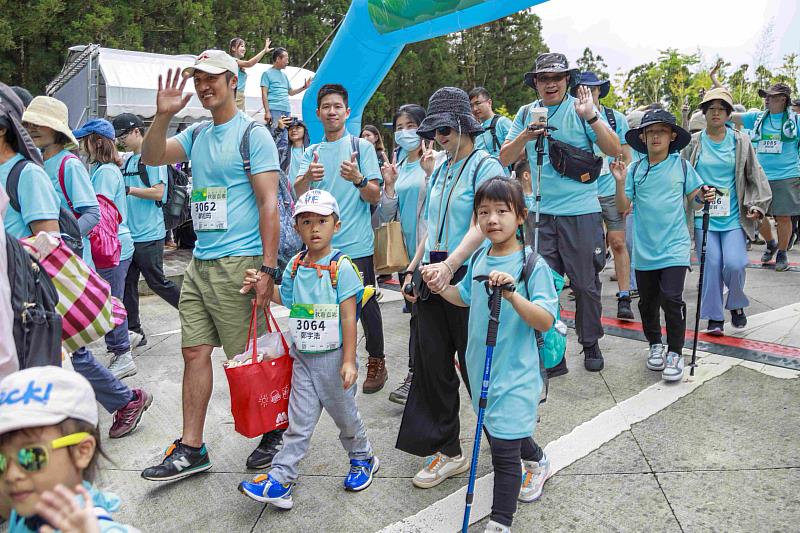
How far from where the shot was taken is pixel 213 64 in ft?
11.0

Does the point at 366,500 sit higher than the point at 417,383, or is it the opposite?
the point at 417,383

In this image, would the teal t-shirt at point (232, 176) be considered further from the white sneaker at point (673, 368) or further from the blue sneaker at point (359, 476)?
the white sneaker at point (673, 368)

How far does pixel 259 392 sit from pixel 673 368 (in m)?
2.76

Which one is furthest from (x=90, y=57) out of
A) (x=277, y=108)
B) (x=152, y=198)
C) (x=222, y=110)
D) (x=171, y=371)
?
(x=222, y=110)

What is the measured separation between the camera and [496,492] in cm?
276

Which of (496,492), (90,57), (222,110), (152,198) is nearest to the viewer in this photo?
(496,492)

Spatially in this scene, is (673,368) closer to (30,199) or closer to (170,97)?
(170,97)

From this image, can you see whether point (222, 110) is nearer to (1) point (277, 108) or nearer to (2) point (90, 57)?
(1) point (277, 108)

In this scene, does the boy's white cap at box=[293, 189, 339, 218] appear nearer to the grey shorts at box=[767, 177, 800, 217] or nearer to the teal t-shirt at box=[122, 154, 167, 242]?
the teal t-shirt at box=[122, 154, 167, 242]

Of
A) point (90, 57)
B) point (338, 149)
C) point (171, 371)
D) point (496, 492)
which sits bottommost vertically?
point (171, 371)

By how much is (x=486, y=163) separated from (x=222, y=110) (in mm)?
1402

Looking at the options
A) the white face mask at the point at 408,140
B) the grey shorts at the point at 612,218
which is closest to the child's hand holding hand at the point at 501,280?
the white face mask at the point at 408,140

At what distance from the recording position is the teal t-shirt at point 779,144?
25.8 ft

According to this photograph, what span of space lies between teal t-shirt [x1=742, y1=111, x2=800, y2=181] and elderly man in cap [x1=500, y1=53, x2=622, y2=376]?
14.7 ft
